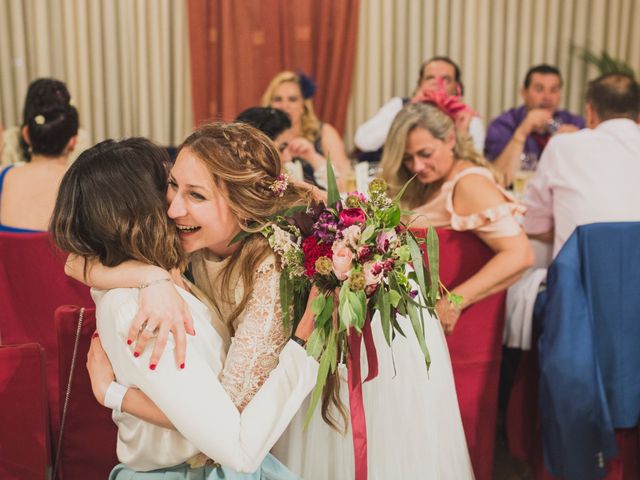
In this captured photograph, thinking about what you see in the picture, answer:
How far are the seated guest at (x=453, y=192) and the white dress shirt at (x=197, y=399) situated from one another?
3.23ft

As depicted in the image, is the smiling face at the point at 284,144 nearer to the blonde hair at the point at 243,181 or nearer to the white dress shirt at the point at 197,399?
the blonde hair at the point at 243,181

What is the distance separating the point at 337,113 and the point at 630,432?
358 cm

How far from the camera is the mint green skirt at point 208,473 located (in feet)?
5.20

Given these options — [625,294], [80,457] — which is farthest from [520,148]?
[80,457]

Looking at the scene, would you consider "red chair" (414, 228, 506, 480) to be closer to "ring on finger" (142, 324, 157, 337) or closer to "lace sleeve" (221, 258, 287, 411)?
"lace sleeve" (221, 258, 287, 411)

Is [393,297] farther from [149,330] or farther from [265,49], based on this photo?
[265,49]

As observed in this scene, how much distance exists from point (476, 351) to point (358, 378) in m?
1.05

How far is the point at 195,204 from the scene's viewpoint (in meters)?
1.65

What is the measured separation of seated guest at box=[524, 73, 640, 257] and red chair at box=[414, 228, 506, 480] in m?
0.61

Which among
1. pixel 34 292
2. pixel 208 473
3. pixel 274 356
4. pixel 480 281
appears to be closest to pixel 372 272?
pixel 274 356

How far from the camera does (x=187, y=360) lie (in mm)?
1458

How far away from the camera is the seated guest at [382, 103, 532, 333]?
2.43 meters

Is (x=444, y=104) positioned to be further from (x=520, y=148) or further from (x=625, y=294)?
(x=520, y=148)

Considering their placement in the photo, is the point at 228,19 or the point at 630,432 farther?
the point at 228,19
